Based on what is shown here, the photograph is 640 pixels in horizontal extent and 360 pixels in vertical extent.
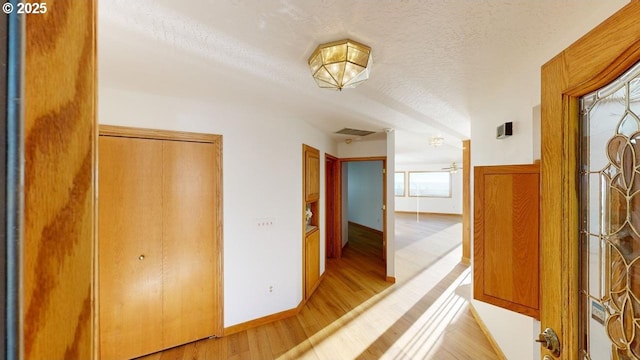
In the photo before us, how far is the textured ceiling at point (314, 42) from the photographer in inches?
39.2

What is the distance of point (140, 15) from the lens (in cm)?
103

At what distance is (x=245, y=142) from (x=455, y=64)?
1891 mm

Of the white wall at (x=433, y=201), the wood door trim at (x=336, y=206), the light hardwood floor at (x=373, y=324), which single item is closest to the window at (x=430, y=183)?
the white wall at (x=433, y=201)

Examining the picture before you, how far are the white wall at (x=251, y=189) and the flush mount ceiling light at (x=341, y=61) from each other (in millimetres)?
1216

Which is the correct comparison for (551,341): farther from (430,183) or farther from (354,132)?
(430,183)

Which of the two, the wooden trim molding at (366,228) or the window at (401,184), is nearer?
the wooden trim molding at (366,228)

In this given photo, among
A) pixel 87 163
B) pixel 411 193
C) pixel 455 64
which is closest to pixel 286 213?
pixel 455 64

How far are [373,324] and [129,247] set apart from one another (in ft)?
8.00

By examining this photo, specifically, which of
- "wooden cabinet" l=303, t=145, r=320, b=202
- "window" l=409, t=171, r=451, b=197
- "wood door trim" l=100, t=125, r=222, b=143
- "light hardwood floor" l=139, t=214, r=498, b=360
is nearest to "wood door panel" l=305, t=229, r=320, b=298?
"light hardwood floor" l=139, t=214, r=498, b=360

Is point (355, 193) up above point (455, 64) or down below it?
below

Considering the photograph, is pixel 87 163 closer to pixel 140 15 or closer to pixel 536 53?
pixel 140 15

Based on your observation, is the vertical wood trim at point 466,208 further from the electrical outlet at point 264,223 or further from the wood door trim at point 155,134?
the wood door trim at point 155,134

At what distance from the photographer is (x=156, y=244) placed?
2.00m

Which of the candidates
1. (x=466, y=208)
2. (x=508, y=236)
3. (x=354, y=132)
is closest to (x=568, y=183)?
(x=508, y=236)
